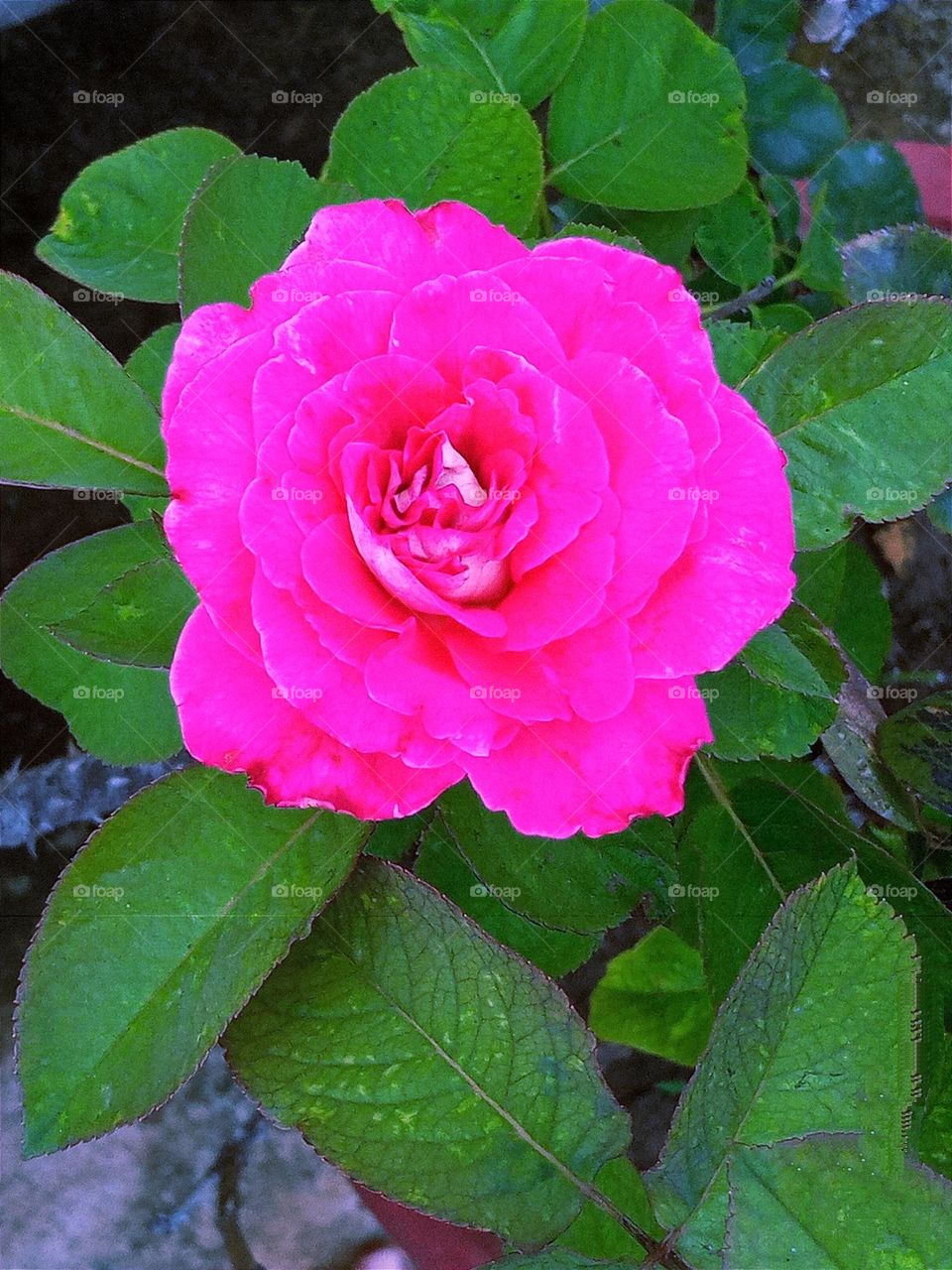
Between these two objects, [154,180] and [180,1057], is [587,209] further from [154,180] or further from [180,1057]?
[180,1057]

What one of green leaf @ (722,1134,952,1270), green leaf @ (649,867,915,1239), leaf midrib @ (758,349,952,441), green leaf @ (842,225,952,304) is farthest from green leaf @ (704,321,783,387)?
green leaf @ (722,1134,952,1270)

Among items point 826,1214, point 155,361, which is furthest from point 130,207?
point 826,1214

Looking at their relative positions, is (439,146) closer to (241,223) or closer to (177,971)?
(241,223)

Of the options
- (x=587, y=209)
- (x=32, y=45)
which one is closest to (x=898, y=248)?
(x=587, y=209)

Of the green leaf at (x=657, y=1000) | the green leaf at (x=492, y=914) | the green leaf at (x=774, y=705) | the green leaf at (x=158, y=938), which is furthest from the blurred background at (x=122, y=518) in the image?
the green leaf at (x=158, y=938)

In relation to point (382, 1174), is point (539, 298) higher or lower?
higher
